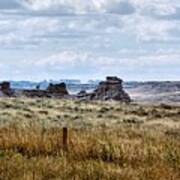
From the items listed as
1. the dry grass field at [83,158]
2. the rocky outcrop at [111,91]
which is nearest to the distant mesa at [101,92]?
the rocky outcrop at [111,91]

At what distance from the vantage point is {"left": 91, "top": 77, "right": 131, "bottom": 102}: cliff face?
121 m

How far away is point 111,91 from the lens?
123000 millimetres

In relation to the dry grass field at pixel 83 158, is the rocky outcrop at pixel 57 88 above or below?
below

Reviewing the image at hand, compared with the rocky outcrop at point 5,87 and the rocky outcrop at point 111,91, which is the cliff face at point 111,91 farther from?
the rocky outcrop at point 5,87

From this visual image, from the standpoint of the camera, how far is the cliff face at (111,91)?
121188 mm

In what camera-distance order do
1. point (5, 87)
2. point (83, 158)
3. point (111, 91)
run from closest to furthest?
point (83, 158) < point (5, 87) < point (111, 91)

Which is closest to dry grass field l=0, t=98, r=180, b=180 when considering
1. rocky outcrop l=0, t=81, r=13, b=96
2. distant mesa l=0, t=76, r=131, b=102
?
rocky outcrop l=0, t=81, r=13, b=96

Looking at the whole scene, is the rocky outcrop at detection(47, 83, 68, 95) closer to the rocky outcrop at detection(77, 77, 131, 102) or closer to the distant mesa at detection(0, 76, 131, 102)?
the distant mesa at detection(0, 76, 131, 102)

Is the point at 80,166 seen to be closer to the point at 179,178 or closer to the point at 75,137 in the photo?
the point at 179,178

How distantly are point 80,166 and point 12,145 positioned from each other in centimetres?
385

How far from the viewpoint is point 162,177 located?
1475cm

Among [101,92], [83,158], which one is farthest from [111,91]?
[83,158]

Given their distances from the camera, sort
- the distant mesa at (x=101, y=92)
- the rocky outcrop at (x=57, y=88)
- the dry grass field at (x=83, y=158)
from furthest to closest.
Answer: the rocky outcrop at (x=57, y=88)
the distant mesa at (x=101, y=92)
the dry grass field at (x=83, y=158)

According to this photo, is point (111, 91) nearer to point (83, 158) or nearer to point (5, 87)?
point (5, 87)
